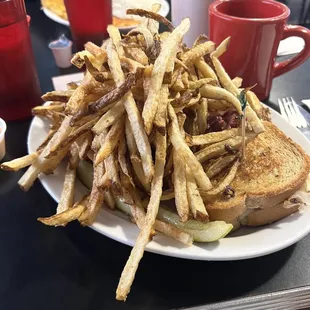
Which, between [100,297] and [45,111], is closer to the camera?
[100,297]

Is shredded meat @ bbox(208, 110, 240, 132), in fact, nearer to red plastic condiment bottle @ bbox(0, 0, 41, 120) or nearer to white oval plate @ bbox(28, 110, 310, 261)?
white oval plate @ bbox(28, 110, 310, 261)

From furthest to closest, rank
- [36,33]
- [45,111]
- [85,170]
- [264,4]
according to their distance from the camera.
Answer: [36,33] < [264,4] < [45,111] < [85,170]

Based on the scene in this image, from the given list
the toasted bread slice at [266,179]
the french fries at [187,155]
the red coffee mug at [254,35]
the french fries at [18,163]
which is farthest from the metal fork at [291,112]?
the french fries at [18,163]

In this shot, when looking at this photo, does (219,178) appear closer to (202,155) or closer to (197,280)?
(202,155)

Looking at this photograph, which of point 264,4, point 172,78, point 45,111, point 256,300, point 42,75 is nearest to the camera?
point 256,300

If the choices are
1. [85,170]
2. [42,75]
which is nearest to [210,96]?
[85,170]
